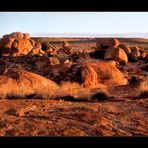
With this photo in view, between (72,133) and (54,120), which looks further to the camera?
(54,120)

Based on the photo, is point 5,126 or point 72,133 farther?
point 5,126

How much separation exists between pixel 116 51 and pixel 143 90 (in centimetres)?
1595

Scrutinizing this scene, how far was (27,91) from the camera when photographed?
1028cm

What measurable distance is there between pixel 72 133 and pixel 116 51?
70.6 ft
